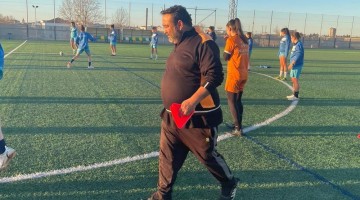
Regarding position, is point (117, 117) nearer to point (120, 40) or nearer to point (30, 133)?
point (30, 133)

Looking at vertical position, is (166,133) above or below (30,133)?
above

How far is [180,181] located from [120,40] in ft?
140

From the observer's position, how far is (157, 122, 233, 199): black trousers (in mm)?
2955

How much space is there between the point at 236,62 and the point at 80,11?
5734cm

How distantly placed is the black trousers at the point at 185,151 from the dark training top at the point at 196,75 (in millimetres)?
94

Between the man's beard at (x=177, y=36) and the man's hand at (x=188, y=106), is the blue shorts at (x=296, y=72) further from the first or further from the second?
the man's hand at (x=188, y=106)

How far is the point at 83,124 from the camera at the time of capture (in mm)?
5895

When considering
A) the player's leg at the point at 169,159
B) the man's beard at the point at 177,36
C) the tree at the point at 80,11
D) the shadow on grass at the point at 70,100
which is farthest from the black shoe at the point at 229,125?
the tree at the point at 80,11

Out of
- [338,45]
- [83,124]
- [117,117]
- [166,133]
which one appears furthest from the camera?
[338,45]

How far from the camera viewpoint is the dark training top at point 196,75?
2777 mm

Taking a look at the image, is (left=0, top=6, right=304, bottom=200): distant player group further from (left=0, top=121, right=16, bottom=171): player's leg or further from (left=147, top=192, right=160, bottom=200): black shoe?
(left=0, top=121, right=16, bottom=171): player's leg

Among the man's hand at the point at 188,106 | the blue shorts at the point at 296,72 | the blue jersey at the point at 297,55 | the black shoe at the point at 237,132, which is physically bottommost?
the black shoe at the point at 237,132

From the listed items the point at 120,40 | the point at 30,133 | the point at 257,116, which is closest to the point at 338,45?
the point at 120,40

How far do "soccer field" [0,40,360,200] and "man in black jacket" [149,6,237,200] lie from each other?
0.58 meters
